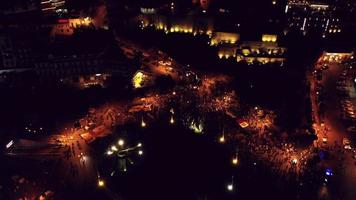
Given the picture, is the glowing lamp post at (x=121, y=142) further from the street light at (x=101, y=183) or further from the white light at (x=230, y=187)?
the white light at (x=230, y=187)

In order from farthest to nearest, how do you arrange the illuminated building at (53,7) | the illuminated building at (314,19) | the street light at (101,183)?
the illuminated building at (314,19) < the illuminated building at (53,7) < the street light at (101,183)

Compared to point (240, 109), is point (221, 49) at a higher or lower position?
higher

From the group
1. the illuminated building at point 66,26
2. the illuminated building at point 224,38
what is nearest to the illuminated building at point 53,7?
the illuminated building at point 66,26

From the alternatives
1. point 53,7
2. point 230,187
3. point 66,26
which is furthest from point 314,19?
point 53,7

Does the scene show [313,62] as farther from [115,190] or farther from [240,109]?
[115,190]

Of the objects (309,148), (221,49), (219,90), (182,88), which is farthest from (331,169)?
(221,49)

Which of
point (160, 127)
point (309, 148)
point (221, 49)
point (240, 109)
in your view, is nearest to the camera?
point (309, 148)
